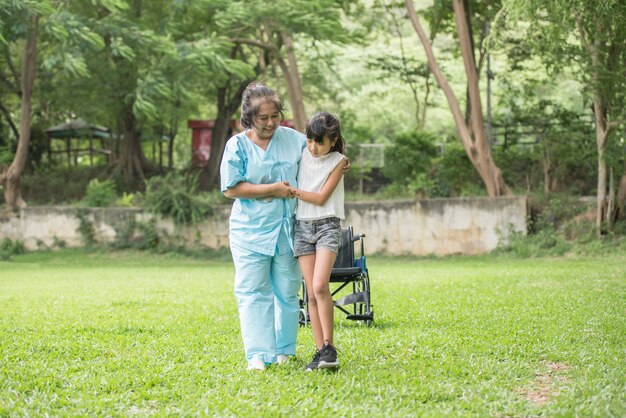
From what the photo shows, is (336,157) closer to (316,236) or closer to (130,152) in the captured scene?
(316,236)

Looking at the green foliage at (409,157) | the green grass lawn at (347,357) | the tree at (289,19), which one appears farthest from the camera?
the green foliage at (409,157)

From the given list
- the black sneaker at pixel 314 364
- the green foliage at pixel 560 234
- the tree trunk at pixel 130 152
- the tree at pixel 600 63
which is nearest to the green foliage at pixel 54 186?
the tree trunk at pixel 130 152

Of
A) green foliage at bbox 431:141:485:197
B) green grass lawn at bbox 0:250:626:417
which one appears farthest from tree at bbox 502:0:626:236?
green grass lawn at bbox 0:250:626:417

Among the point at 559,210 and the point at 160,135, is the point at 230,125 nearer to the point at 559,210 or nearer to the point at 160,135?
the point at 160,135

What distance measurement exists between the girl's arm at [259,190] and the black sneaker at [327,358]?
3.50 ft

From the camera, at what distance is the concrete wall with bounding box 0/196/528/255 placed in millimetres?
22406

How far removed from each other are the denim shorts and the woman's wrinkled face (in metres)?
0.69

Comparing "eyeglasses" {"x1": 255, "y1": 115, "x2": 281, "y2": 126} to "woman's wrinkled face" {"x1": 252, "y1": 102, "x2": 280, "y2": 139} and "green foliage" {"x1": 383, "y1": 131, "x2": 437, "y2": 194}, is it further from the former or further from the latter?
"green foliage" {"x1": 383, "y1": 131, "x2": 437, "y2": 194}

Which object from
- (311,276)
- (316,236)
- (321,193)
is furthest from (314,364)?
(321,193)

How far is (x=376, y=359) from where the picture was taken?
7.04m

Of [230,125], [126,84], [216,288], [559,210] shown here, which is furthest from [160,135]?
[216,288]

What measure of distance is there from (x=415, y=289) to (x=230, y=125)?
20.7 meters

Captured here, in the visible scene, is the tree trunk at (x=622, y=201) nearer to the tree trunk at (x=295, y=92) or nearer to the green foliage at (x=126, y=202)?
the tree trunk at (x=295, y=92)

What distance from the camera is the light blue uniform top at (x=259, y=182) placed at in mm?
6727
